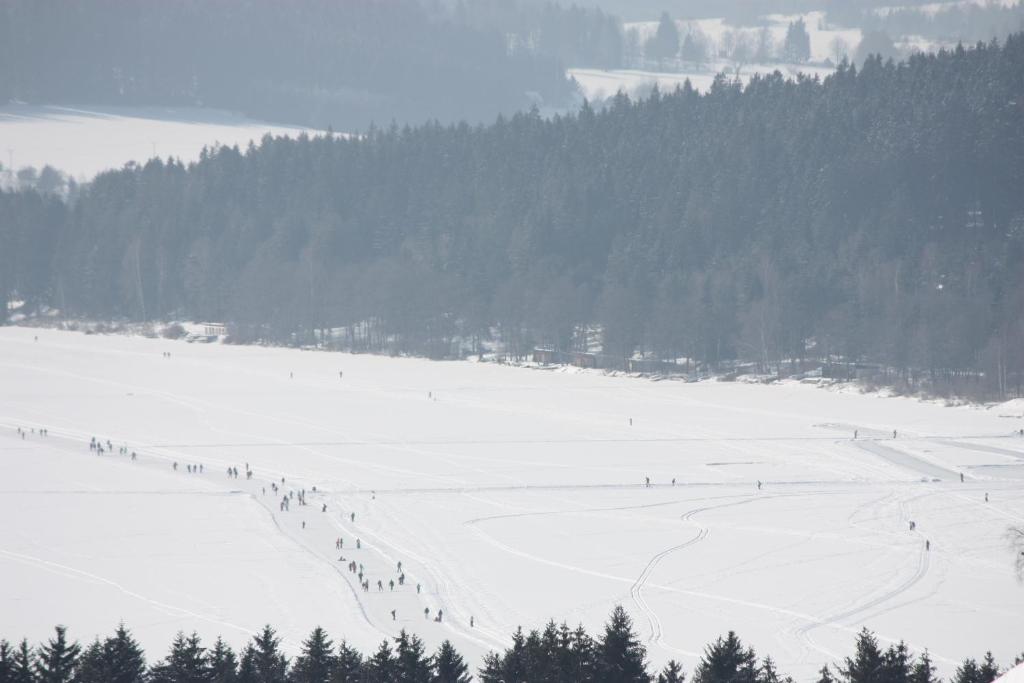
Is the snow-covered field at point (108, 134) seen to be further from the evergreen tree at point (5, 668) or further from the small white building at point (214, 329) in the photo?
the evergreen tree at point (5, 668)

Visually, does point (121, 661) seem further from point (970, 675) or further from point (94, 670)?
point (970, 675)

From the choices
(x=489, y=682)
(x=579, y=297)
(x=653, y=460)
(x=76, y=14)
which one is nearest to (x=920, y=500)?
(x=653, y=460)

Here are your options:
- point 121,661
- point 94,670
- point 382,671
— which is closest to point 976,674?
point 382,671

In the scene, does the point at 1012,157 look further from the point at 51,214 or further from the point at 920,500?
the point at 51,214

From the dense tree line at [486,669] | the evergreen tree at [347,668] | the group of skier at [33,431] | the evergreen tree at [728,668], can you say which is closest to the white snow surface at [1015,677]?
the dense tree line at [486,669]

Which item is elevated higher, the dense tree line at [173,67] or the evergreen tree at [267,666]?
the dense tree line at [173,67]

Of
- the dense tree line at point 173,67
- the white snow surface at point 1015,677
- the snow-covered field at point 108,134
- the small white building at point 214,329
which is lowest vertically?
the white snow surface at point 1015,677
